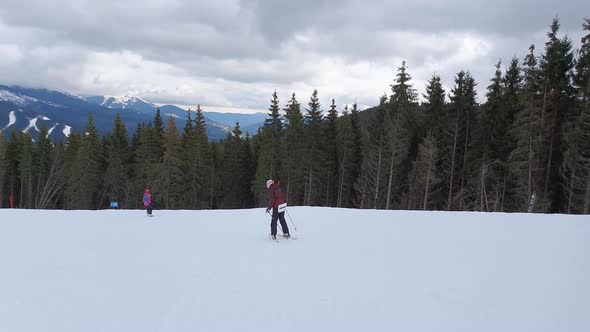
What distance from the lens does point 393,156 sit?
36.1 m

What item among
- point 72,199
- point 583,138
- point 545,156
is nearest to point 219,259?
point 583,138

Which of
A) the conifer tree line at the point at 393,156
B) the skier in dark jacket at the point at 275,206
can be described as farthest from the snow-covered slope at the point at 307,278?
the conifer tree line at the point at 393,156

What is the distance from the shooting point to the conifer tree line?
29.1 metres

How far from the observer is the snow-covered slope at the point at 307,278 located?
611cm

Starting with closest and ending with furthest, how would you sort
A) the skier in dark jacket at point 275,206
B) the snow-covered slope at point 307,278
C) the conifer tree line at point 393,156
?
1. the snow-covered slope at point 307,278
2. the skier in dark jacket at point 275,206
3. the conifer tree line at point 393,156

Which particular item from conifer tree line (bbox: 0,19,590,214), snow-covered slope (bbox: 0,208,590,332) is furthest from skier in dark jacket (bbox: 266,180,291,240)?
conifer tree line (bbox: 0,19,590,214)

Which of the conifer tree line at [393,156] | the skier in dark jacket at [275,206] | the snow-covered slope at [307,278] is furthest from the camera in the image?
the conifer tree line at [393,156]

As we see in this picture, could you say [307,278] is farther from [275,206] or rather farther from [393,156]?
[393,156]

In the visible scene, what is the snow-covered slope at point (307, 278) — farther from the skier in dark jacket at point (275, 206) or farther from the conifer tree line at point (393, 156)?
the conifer tree line at point (393, 156)

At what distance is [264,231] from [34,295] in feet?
26.9

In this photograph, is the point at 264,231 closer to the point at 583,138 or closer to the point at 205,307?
the point at 205,307

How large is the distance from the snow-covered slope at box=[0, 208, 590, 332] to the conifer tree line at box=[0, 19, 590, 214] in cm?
1883

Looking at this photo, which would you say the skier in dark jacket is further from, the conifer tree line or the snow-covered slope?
the conifer tree line

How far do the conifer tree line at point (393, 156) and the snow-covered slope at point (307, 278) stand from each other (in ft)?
61.8
